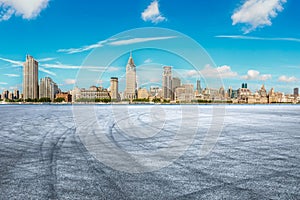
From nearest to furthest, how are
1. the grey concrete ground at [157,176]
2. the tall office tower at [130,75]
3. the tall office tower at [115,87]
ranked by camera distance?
the grey concrete ground at [157,176]
the tall office tower at [130,75]
the tall office tower at [115,87]

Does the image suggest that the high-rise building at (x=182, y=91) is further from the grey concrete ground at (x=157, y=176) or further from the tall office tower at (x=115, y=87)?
the grey concrete ground at (x=157, y=176)

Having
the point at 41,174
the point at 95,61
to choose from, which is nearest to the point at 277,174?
the point at 41,174

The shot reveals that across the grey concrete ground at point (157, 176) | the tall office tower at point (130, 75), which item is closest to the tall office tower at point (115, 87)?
the tall office tower at point (130, 75)

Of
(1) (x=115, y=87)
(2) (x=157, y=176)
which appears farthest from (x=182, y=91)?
(2) (x=157, y=176)

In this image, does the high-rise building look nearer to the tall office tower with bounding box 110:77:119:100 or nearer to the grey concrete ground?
the tall office tower with bounding box 110:77:119:100

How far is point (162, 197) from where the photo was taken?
4.78m

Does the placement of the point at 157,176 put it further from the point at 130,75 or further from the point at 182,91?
the point at 182,91

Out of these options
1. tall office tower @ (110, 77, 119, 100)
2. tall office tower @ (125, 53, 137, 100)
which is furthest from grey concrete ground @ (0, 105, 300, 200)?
tall office tower @ (110, 77, 119, 100)

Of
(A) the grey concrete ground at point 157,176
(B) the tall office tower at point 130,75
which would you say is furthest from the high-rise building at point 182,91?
(A) the grey concrete ground at point 157,176

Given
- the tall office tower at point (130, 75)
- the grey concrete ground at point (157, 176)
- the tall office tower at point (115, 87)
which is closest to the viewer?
the grey concrete ground at point (157, 176)

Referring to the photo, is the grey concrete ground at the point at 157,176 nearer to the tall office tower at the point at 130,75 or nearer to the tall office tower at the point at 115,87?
the tall office tower at the point at 130,75

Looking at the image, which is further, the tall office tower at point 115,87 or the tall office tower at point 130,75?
the tall office tower at point 115,87

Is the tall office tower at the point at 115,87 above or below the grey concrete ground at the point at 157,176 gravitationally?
above

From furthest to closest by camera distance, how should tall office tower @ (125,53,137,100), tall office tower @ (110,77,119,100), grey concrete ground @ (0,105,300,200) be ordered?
tall office tower @ (110,77,119,100), tall office tower @ (125,53,137,100), grey concrete ground @ (0,105,300,200)
